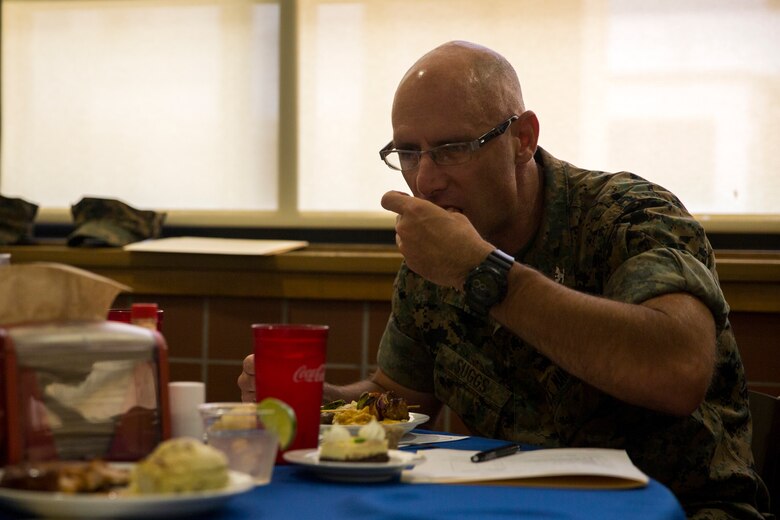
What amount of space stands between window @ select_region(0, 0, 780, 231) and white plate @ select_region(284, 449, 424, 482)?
5.99 ft

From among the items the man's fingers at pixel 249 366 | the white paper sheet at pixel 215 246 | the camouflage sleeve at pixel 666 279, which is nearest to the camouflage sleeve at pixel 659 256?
the camouflage sleeve at pixel 666 279

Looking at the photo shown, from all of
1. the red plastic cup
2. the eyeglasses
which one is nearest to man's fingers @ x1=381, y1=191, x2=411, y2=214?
the eyeglasses

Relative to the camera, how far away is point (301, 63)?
2.97 meters

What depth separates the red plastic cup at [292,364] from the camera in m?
1.19

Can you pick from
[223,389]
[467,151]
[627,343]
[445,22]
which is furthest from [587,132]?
[627,343]

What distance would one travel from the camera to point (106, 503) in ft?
2.75

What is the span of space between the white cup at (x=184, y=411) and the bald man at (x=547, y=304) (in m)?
0.45

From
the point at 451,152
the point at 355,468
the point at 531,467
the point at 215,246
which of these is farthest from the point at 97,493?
the point at 215,246

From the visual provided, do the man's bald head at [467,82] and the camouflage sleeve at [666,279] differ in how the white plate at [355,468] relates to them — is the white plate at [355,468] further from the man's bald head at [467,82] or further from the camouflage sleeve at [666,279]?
the man's bald head at [467,82]

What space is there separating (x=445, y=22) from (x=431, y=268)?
4.82ft

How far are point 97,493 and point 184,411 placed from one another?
9.6 inches

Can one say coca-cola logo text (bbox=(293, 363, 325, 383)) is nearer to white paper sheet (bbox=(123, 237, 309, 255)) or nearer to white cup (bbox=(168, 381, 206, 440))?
white cup (bbox=(168, 381, 206, 440))

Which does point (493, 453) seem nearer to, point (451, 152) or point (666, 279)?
point (666, 279)

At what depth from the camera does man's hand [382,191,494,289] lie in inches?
59.6
